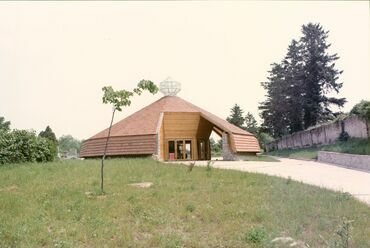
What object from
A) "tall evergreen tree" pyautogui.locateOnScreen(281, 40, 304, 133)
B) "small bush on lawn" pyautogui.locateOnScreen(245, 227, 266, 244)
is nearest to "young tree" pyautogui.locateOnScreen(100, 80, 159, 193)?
"small bush on lawn" pyautogui.locateOnScreen(245, 227, 266, 244)

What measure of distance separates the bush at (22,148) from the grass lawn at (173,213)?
8375 millimetres

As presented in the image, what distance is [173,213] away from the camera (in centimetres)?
1030

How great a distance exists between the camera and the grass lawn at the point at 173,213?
8.28m

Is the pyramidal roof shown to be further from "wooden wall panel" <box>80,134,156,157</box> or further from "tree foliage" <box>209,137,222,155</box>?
"tree foliage" <box>209,137,222,155</box>

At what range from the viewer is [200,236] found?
861cm

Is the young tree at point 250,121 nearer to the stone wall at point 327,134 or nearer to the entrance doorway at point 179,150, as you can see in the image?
the stone wall at point 327,134

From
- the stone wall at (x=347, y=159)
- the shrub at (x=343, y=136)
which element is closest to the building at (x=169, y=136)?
the stone wall at (x=347, y=159)

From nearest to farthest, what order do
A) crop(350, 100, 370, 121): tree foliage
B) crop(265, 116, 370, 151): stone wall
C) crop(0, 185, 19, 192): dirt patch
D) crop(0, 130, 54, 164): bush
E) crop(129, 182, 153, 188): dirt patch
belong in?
crop(0, 185, 19, 192): dirt patch → crop(129, 182, 153, 188): dirt patch → crop(0, 130, 54, 164): bush → crop(350, 100, 370, 121): tree foliage → crop(265, 116, 370, 151): stone wall

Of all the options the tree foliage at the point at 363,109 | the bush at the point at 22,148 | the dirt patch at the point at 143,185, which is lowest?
the dirt patch at the point at 143,185

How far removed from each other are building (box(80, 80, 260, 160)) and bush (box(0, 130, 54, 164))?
6.82 meters

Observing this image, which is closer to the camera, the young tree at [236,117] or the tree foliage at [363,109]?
the tree foliage at [363,109]

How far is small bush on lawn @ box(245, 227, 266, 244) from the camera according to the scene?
8.26 meters

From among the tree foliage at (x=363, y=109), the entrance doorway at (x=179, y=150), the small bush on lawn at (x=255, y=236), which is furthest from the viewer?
the entrance doorway at (x=179, y=150)

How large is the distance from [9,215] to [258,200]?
6599 millimetres
